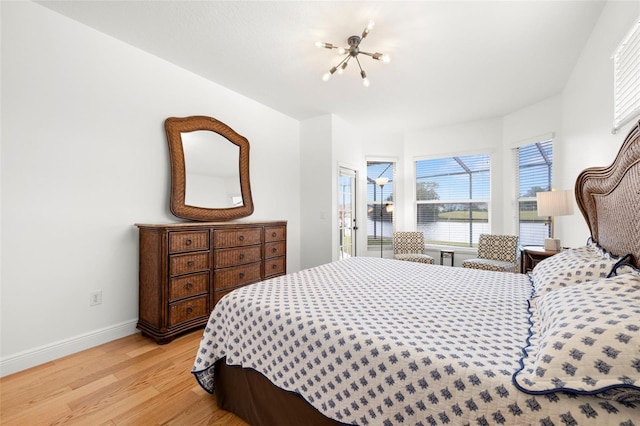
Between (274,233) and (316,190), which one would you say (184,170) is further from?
(316,190)

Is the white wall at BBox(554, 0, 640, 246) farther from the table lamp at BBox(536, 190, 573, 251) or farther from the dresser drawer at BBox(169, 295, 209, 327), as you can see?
the dresser drawer at BBox(169, 295, 209, 327)

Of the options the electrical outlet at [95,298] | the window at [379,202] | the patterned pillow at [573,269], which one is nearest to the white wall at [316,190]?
the window at [379,202]

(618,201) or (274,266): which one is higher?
(618,201)

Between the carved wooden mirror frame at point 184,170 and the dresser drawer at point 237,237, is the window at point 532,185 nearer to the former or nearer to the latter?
the dresser drawer at point 237,237

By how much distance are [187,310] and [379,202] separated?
3.88 meters

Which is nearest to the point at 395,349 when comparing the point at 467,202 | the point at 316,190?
the point at 316,190

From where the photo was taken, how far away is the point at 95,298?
231 centimetres

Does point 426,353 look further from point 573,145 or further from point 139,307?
point 573,145

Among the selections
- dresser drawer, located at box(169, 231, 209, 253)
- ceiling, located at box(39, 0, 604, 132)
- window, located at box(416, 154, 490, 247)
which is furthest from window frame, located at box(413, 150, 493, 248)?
dresser drawer, located at box(169, 231, 209, 253)

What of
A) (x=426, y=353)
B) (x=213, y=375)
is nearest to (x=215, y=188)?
(x=213, y=375)

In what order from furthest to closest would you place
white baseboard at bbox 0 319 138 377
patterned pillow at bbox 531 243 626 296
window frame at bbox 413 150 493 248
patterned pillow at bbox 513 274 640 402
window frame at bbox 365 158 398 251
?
window frame at bbox 365 158 398 251, window frame at bbox 413 150 493 248, white baseboard at bbox 0 319 138 377, patterned pillow at bbox 531 243 626 296, patterned pillow at bbox 513 274 640 402

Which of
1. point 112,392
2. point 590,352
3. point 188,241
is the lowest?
point 112,392

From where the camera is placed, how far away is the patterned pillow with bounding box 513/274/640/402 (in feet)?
2.33

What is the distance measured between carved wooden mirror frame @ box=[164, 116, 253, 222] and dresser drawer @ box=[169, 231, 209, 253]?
369 millimetres
